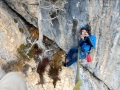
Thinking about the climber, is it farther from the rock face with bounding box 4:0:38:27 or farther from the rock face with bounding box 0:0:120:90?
the rock face with bounding box 4:0:38:27

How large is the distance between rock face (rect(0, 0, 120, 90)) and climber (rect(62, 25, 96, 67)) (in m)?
0.39

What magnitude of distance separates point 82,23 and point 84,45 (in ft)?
4.05

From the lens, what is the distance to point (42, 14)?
12055mm

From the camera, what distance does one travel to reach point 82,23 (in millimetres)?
12344

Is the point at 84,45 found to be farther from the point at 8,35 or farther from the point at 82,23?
the point at 8,35

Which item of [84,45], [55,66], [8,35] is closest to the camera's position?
[84,45]

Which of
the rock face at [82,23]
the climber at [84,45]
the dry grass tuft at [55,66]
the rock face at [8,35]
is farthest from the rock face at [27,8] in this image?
the climber at [84,45]

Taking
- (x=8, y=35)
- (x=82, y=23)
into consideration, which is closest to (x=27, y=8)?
(x=8, y=35)

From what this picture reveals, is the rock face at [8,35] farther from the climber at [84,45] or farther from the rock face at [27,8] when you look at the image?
the climber at [84,45]

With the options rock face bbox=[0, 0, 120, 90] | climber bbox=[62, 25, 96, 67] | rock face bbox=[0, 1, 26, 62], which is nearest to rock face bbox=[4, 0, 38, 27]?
rock face bbox=[0, 0, 120, 90]

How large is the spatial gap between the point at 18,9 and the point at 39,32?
149 cm

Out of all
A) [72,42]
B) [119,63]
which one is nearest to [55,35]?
[72,42]

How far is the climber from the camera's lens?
11.6 metres

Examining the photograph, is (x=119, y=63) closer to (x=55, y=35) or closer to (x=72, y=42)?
(x=72, y=42)
